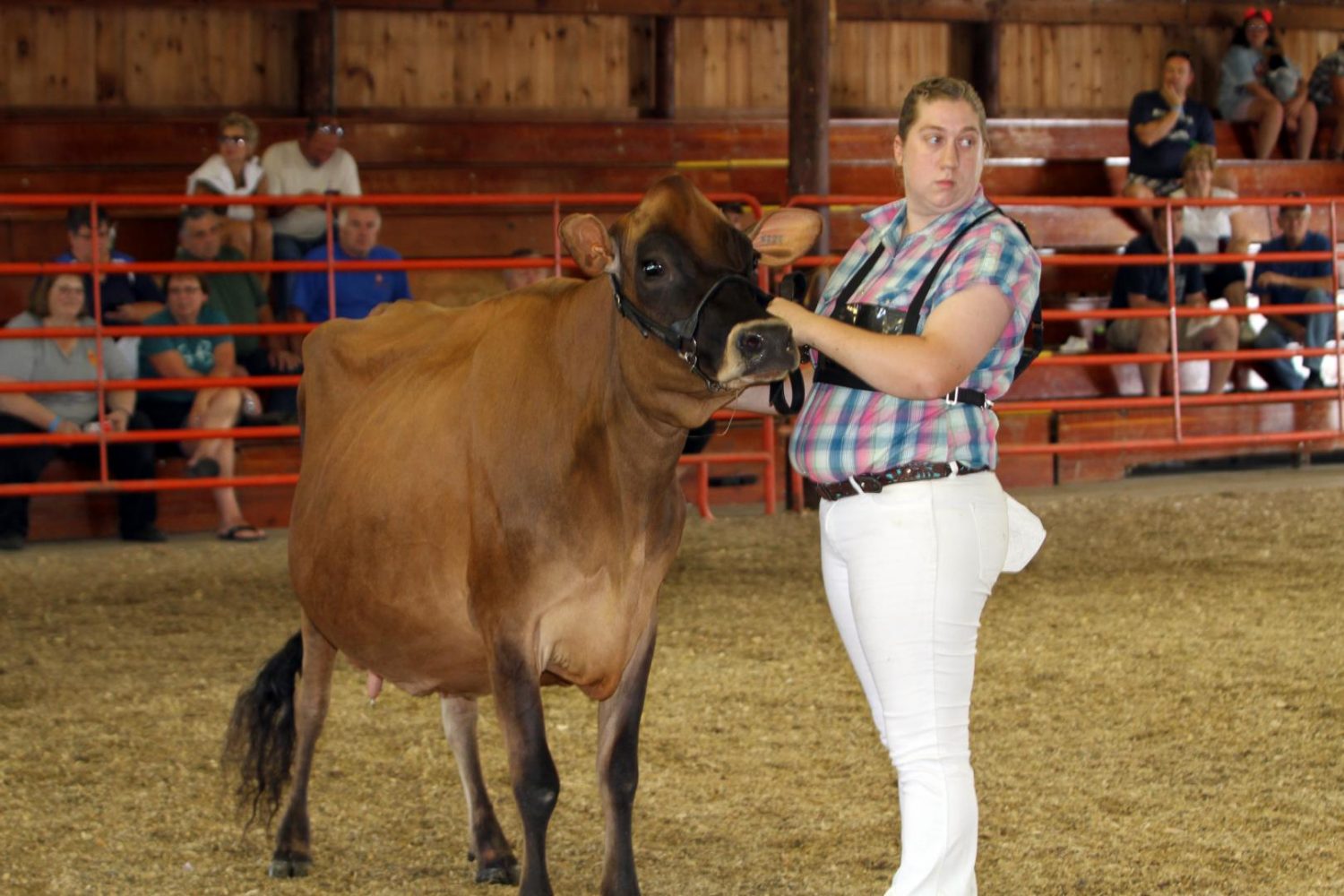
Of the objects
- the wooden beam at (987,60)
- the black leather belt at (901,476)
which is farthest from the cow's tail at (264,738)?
the wooden beam at (987,60)

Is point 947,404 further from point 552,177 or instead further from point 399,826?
point 552,177

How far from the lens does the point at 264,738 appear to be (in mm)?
4031

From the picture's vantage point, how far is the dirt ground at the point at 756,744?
3.72 m

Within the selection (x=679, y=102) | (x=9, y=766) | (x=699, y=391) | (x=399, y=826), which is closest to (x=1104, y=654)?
(x=399, y=826)

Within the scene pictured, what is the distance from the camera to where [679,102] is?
1327 cm

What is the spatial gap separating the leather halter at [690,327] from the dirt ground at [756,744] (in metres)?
1.23

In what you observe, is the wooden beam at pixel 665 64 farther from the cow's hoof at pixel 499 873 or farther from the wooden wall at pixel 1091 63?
the cow's hoof at pixel 499 873

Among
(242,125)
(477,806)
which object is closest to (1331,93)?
(242,125)

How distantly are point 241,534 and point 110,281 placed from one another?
1447mm

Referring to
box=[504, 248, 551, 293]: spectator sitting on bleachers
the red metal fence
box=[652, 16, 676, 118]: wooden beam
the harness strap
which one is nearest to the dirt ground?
the red metal fence

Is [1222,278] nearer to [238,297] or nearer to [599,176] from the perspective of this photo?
[599,176]

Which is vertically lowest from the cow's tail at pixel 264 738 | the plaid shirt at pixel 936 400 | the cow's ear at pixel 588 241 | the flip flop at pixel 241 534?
the cow's tail at pixel 264 738

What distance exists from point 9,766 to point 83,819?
602mm

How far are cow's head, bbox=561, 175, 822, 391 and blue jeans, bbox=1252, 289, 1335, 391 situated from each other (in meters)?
8.28
